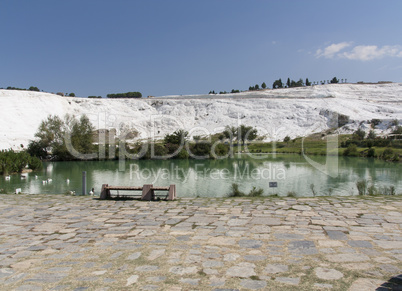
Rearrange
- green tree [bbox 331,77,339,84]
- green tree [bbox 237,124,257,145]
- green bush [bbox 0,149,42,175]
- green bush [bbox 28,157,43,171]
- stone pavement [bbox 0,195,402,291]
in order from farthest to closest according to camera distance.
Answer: green tree [bbox 331,77,339,84]
green tree [bbox 237,124,257,145]
green bush [bbox 28,157,43,171]
green bush [bbox 0,149,42,175]
stone pavement [bbox 0,195,402,291]

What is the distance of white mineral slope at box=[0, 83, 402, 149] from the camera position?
167ft

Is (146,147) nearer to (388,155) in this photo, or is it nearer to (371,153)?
(371,153)

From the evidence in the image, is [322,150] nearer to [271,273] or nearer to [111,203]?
[111,203]

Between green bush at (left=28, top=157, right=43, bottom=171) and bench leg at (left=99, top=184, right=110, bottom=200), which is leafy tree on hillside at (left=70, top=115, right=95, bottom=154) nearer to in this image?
green bush at (left=28, top=157, right=43, bottom=171)

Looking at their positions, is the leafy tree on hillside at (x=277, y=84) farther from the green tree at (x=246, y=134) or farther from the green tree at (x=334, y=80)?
the green tree at (x=246, y=134)

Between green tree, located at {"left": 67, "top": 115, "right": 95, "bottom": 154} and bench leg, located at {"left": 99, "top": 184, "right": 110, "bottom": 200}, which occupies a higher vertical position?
green tree, located at {"left": 67, "top": 115, "right": 95, "bottom": 154}

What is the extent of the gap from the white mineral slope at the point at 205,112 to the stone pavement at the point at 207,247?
4247 centimetres

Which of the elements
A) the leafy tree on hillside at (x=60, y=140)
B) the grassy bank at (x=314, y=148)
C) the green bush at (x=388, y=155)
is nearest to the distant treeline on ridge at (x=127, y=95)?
the leafy tree on hillside at (x=60, y=140)

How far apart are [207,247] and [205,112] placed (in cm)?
5779

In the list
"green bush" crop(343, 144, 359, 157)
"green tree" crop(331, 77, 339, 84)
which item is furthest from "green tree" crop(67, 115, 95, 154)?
"green tree" crop(331, 77, 339, 84)

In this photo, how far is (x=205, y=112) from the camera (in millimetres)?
61406

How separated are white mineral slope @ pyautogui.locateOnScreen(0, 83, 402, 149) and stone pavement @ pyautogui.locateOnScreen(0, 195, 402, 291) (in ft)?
139

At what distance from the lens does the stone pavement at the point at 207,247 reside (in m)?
3.14

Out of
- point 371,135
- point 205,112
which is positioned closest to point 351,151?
point 371,135
